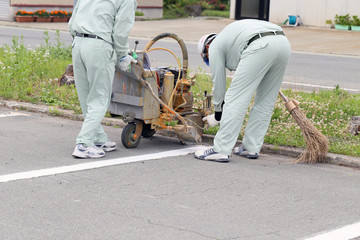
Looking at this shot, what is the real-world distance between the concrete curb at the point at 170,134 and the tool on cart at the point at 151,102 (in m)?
0.63

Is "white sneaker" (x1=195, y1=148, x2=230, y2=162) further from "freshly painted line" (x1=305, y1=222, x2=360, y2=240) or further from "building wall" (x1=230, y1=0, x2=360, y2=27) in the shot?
"building wall" (x1=230, y1=0, x2=360, y2=27)

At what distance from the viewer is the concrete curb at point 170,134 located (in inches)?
285

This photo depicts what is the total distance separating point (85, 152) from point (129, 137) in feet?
2.19

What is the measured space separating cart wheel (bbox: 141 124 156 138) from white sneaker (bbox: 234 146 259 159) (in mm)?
1167

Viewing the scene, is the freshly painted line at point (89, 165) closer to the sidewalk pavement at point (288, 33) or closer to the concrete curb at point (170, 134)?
the concrete curb at point (170, 134)

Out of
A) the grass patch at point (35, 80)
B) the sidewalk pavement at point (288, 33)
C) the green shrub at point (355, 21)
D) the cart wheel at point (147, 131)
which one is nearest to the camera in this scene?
the cart wheel at point (147, 131)

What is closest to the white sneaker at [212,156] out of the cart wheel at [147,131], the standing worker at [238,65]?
the standing worker at [238,65]

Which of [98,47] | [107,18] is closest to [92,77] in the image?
[98,47]

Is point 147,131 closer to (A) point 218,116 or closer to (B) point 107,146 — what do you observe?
(B) point 107,146

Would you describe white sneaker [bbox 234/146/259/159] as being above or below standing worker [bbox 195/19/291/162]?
below

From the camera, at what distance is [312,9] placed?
90.9ft

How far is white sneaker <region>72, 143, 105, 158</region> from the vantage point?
7.03 metres

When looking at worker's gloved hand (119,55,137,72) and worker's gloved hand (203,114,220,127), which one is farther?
worker's gloved hand (203,114,220,127)

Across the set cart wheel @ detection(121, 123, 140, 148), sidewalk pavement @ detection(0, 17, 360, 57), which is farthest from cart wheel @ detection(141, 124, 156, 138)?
sidewalk pavement @ detection(0, 17, 360, 57)
